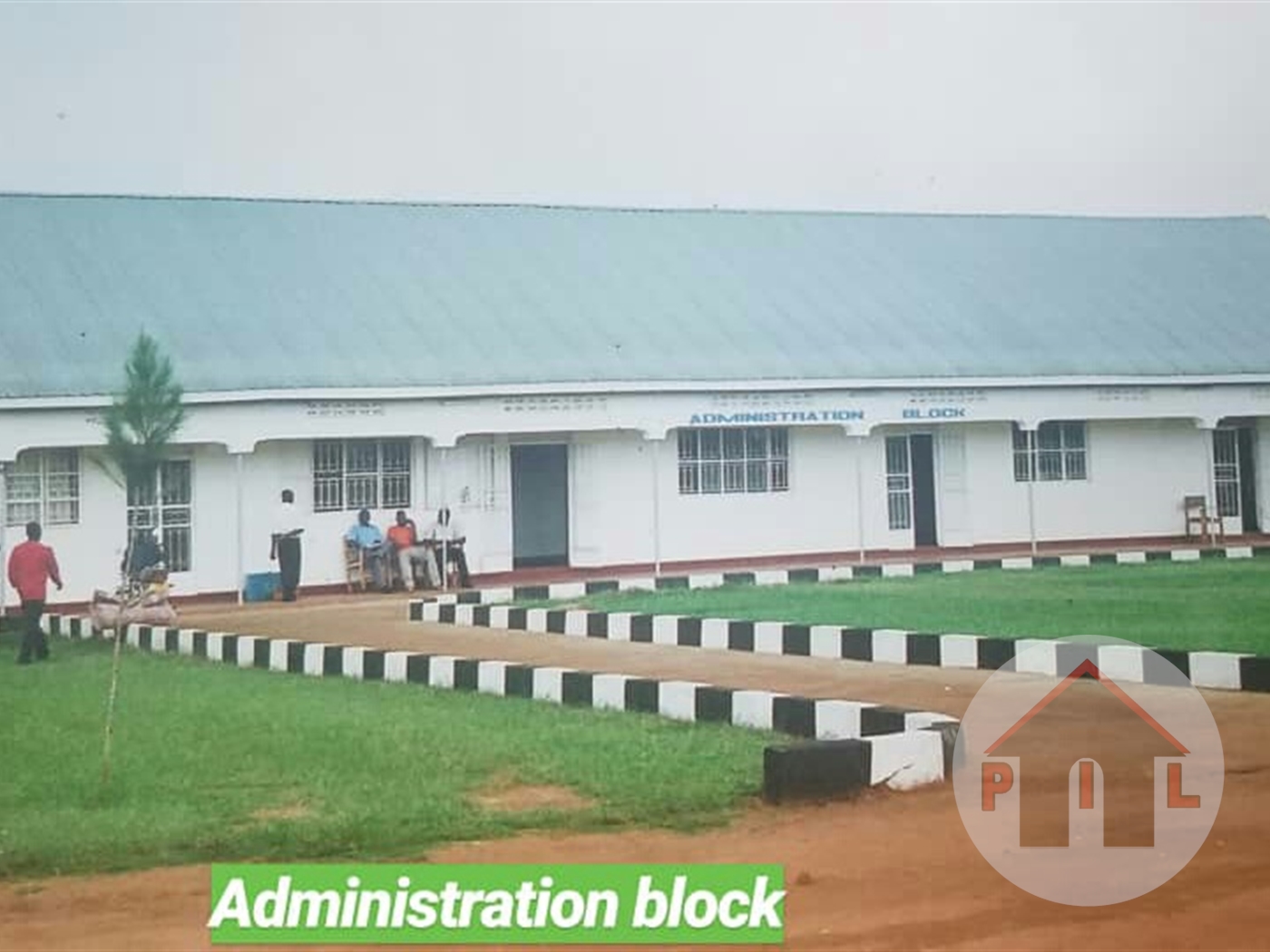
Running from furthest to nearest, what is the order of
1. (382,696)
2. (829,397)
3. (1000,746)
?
(829,397) → (382,696) → (1000,746)

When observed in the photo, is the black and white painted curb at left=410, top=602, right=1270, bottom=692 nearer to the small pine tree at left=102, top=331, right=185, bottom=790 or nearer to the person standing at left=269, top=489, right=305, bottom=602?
the person standing at left=269, top=489, right=305, bottom=602

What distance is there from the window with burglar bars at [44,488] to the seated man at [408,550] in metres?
3.62

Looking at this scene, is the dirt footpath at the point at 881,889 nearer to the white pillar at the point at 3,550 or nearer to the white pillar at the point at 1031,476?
the white pillar at the point at 3,550

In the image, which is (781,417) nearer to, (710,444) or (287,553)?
(710,444)

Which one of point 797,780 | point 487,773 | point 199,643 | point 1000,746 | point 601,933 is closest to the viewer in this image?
point 601,933

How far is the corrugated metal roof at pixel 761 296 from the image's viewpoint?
13.4 metres

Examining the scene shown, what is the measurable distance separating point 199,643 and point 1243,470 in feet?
34.9

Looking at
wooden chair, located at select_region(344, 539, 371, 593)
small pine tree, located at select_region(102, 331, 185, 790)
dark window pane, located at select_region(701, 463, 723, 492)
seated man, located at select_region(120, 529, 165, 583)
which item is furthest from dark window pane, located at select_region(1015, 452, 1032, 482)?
small pine tree, located at select_region(102, 331, 185, 790)

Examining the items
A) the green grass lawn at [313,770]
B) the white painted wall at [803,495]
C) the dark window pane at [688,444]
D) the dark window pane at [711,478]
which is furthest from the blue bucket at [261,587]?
the dark window pane at [711,478]

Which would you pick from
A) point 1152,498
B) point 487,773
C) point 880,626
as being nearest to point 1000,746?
point 487,773

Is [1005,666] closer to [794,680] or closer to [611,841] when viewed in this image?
[794,680]

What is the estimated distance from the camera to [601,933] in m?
3.62

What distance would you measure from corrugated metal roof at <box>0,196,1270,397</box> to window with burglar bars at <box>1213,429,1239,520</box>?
122 centimetres

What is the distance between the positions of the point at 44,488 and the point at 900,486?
356 inches
